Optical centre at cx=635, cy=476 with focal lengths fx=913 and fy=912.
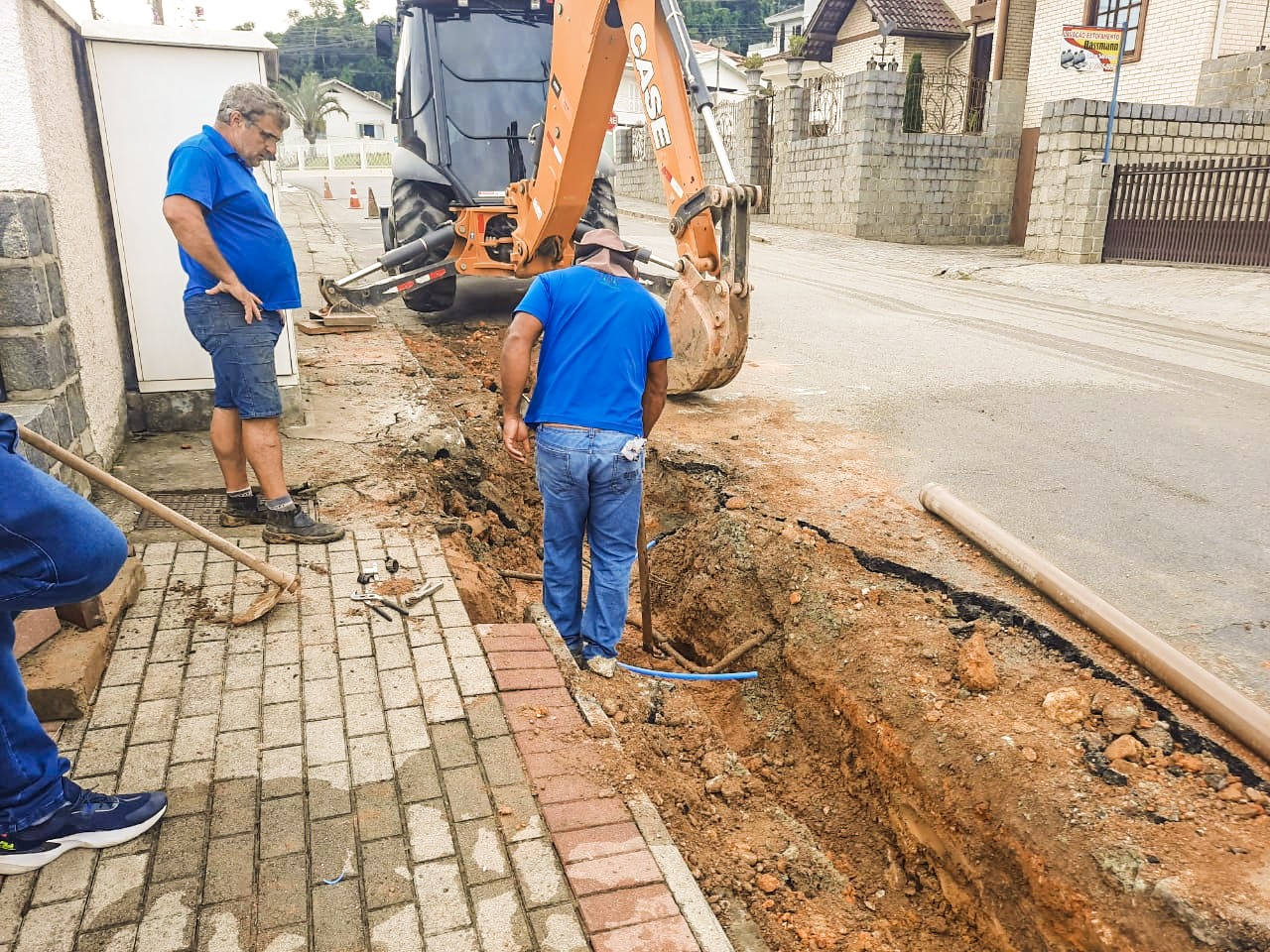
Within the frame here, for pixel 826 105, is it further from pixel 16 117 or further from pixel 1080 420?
pixel 16 117

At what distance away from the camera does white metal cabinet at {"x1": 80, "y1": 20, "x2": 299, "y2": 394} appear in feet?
16.2

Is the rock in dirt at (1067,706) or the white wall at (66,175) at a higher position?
the white wall at (66,175)

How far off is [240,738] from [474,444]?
332cm

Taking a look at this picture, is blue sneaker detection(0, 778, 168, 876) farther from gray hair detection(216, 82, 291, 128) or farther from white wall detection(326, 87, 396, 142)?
white wall detection(326, 87, 396, 142)

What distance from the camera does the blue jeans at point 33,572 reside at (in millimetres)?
2102

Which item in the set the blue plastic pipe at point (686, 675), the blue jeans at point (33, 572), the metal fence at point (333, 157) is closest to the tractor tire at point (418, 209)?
the blue plastic pipe at point (686, 675)

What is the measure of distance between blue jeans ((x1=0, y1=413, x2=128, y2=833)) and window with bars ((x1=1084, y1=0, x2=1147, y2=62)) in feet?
72.7

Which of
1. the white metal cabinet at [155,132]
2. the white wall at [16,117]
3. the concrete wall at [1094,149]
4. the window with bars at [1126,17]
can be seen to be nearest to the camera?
the white wall at [16,117]

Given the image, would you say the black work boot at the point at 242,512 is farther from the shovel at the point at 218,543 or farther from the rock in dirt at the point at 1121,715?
the rock in dirt at the point at 1121,715

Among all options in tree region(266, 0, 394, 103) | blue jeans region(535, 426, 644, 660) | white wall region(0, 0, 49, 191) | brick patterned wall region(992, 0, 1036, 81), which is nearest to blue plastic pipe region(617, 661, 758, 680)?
blue jeans region(535, 426, 644, 660)

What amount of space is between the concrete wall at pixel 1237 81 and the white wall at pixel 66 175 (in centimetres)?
1784

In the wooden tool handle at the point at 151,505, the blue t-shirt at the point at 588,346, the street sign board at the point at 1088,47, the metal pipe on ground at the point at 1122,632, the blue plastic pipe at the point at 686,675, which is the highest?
the street sign board at the point at 1088,47

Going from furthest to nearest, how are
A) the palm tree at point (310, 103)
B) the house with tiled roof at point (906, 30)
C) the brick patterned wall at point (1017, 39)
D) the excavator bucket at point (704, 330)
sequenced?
the palm tree at point (310, 103), the house with tiled roof at point (906, 30), the brick patterned wall at point (1017, 39), the excavator bucket at point (704, 330)

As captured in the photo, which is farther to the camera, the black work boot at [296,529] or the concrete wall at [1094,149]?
the concrete wall at [1094,149]
